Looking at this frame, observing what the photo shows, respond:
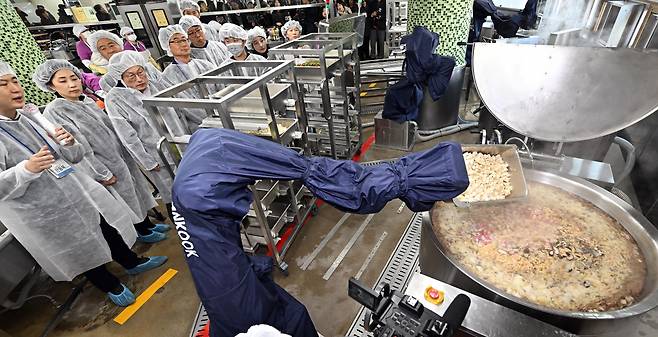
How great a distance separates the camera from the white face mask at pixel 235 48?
11.0 feet

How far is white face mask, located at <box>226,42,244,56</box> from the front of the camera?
3.34 m

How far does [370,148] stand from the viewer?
3820 mm

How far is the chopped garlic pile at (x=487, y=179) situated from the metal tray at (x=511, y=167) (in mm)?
19

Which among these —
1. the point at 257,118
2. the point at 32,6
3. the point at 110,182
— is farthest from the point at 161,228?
the point at 32,6

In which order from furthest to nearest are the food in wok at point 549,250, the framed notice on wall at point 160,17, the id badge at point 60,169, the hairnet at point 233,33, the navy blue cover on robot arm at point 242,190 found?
the framed notice on wall at point 160,17 → the hairnet at point 233,33 → the id badge at point 60,169 → the food in wok at point 549,250 → the navy blue cover on robot arm at point 242,190

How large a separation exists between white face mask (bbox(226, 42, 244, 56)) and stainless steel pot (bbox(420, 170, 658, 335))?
3.00 metres

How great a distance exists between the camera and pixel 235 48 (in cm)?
337

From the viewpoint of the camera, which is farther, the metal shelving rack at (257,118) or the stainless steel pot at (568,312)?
the metal shelving rack at (257,118)

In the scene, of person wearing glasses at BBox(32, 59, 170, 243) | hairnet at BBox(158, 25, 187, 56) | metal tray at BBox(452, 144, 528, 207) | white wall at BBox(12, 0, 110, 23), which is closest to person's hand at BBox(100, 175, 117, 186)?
person wearing glasses at BBox(32, 59, 170, 243)

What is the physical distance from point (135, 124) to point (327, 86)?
1672mm

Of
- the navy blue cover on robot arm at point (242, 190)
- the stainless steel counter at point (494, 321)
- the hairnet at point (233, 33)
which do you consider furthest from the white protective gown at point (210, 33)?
the stainless steel counter at point (494, 321)

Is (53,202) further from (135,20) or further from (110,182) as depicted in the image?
(135,20)

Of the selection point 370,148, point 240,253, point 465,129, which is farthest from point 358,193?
point 465,129

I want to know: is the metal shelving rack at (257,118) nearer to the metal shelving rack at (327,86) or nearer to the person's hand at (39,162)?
the metal shelving rack at (327,86)
